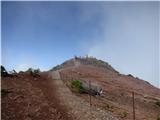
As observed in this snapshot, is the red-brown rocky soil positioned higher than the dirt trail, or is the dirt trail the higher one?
the red-brown rocky soil

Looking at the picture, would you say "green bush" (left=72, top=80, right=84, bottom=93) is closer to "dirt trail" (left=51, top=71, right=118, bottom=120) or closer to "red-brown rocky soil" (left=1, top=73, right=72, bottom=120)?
"red-brown rocky soil" (left=1, top=73, right=72, bottom=120)

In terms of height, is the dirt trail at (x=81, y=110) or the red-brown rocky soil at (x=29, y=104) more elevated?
the red-brown rocky soil at (x=29, y=104)

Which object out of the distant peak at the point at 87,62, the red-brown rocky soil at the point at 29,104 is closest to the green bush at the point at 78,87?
the red-brown rocky soil at the point at 29,104

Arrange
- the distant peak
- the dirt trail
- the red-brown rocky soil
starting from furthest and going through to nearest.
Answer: the distant peak, the dirt trail, the red-brown rocky soil

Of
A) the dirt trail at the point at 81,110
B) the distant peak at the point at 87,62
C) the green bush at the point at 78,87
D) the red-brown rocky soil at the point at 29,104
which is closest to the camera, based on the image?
the red-brown rocky soil at the point at 29,104

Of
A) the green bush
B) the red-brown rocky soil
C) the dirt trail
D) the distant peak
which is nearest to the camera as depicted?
the red-brown rocky soil

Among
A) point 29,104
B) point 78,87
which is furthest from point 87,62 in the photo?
point 29,104

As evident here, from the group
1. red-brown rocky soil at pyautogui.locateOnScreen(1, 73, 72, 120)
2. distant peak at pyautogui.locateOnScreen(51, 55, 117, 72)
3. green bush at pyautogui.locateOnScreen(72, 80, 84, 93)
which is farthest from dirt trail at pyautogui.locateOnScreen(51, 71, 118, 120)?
distant peak at pyautogui.locateOnScreen(51, 55, 117, 72)

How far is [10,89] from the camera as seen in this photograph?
2442cm

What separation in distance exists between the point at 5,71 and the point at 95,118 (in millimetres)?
15523

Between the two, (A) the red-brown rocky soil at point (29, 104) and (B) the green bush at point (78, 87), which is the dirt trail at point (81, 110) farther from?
(B) the green bush at point (78, 87)

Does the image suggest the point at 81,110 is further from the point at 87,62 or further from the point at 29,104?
the point at 87,62

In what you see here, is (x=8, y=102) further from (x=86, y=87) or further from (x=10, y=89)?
(x=86, y=87)

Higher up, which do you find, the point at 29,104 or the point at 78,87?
the point at 29,104
